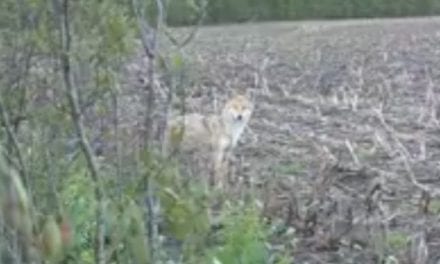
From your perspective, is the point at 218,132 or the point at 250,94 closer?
the point at 218,132

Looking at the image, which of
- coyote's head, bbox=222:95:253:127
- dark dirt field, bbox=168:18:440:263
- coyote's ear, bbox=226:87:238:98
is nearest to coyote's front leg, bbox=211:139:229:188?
dark dirt field, bbox=168:18:440:263

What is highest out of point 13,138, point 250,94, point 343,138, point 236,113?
point 13,138

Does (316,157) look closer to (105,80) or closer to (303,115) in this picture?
(303,115)

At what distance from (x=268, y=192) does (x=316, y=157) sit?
7.11 ft

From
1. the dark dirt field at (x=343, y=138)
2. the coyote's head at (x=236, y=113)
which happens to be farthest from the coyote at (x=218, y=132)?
the dark dirt field at (x=343, y=138)

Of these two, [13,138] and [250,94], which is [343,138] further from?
[13,138]

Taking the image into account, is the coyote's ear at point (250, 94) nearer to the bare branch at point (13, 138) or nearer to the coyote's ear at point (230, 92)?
the coyote's ear at point (230, 92)

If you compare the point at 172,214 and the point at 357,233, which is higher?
the point at 172,214

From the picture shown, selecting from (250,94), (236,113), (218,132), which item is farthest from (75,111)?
(250,94)

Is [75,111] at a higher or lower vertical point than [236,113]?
higher

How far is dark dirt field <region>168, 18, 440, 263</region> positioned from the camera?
8055 mm

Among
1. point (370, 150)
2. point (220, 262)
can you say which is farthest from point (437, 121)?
point (220, 262)

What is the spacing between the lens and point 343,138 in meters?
12.3

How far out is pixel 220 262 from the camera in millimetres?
6910
